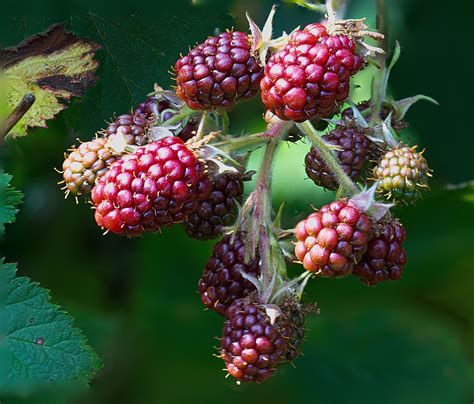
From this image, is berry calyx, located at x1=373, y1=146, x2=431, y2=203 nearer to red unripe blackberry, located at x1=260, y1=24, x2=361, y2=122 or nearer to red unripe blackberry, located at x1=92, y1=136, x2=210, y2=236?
red unripe blackberry, located at x1=260, y1=24, x2=361, y2=122

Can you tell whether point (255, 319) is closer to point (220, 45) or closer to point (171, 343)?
point (220, 45)

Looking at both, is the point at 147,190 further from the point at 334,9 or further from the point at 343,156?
the point at 334,9

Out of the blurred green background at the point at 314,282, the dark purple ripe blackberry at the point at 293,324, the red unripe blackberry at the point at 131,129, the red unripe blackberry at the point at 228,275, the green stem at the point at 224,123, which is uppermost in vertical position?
the red unripe blackberry at the point at 131,129

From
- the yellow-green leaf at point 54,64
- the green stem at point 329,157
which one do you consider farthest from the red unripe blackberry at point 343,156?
the yellow-green leaf at point 54,64

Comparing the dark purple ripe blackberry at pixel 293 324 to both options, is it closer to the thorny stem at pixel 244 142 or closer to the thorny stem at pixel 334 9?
the thorny stem at pixel 244 142

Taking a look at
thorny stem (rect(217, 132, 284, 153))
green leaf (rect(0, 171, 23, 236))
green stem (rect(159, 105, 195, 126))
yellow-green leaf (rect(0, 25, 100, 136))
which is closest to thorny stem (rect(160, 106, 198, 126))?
green stem (rect(159, 105, 195, 126))
